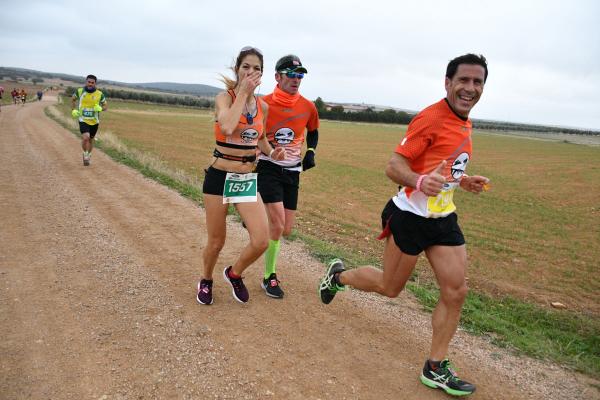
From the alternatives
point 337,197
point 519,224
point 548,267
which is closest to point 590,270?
point 548,267

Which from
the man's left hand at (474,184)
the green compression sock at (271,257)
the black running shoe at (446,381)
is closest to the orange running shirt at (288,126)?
the green compression sock at (271,257)

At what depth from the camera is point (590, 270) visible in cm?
903

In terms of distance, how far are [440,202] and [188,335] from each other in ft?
8.23

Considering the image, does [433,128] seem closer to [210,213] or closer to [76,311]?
[210,213]

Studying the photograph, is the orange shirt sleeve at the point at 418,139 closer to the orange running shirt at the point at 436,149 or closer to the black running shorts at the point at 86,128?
the orange running shirt at the point at 436,149

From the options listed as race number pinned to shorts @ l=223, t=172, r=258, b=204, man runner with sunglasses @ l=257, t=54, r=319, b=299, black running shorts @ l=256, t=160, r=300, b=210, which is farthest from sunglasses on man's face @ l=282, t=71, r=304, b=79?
race number pinned to shorts @ l=223, t=172, r=258, b=204

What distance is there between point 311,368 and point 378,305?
1.58 meters

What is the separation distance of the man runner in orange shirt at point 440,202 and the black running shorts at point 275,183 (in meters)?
1.69

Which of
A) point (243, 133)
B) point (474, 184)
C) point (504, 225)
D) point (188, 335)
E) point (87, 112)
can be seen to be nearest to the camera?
point (474, 184)

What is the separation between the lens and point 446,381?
10.8ft

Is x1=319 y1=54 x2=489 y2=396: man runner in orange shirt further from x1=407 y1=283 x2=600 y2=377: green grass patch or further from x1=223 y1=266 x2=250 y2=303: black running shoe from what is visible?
x1=223 y1=266 x2=250 y2=303: black running shoe

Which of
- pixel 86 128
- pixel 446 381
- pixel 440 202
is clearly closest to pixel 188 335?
pixel 446 381

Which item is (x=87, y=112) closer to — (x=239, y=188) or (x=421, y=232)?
(x=239, y=188)

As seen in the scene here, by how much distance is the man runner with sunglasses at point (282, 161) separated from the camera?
15.8ft
